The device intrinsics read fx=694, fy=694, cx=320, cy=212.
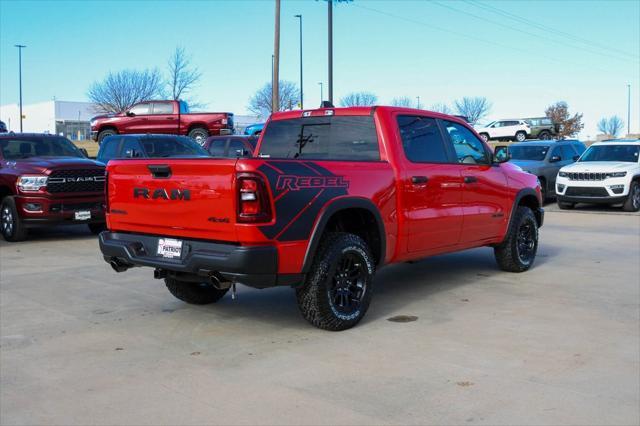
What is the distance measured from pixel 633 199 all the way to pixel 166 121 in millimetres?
16892

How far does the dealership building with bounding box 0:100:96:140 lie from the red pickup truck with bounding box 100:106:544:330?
88115mm

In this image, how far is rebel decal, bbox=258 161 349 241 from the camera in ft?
17.0

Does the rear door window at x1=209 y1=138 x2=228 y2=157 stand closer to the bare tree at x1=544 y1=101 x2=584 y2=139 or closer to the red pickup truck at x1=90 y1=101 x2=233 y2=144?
the red pickup truck at x1=90 y1=101 x2=233 y2=144

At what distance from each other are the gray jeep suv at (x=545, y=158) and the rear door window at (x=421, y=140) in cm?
1196

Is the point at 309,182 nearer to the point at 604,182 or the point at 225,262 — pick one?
the point at 225,262

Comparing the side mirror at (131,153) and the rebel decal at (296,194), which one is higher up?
the side mirror at (131,153)

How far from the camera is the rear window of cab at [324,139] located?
6.48 m

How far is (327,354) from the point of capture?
515cm

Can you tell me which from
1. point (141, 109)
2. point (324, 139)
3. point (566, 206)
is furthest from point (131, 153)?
point (141, 109)

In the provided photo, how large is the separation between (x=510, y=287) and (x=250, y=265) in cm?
372

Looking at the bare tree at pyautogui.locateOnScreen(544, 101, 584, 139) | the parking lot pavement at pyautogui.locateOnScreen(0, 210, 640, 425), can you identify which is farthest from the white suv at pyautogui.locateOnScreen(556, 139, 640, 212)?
the bare tree at pyautogui.locateOnScreen(544, 101, 584, 139)

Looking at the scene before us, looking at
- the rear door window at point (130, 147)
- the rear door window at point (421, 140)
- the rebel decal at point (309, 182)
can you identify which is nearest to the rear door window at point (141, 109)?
the rear door window at point (130, 147)

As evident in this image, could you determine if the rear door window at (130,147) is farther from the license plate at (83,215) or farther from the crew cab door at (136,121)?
the crew cab door at (136,121)

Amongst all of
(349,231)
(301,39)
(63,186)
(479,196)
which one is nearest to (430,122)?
(479,196)
